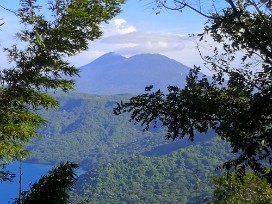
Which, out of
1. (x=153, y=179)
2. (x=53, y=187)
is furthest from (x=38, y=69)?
(x=153, y=179)

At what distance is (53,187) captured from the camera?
6051 mm

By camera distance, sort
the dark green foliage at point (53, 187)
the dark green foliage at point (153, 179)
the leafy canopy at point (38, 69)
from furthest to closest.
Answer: the dark green foliage at point (153, 179) < the leafy canopy at point (38, 69) < the dark green foliage at point (53, 187)

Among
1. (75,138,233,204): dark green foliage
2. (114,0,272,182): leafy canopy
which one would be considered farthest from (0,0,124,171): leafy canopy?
(75,138,233,204): dark green foliage

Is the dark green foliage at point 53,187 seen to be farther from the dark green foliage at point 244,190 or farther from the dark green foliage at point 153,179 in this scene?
the dark green foliage at point 153,179

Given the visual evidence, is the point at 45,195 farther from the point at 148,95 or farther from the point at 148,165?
the point at 148,165

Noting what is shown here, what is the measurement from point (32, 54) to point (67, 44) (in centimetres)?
102

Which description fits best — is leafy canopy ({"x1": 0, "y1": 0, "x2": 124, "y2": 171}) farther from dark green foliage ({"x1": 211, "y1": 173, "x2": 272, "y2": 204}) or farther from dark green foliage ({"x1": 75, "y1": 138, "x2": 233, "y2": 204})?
dark green foliage ({"x1": 75, "y1": 138, "x2": 233, "y2": 204})

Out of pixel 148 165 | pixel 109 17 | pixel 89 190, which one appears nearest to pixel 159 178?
pixel 148 165

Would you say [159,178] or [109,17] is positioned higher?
[109,17]

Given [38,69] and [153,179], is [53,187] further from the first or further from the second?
[153,179]

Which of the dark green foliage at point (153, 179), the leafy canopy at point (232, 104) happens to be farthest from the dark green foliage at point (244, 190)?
the dark green foliage at point (153, 179)

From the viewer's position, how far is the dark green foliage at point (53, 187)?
236 inches

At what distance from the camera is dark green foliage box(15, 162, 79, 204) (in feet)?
19.6

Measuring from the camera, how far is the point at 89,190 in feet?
514
